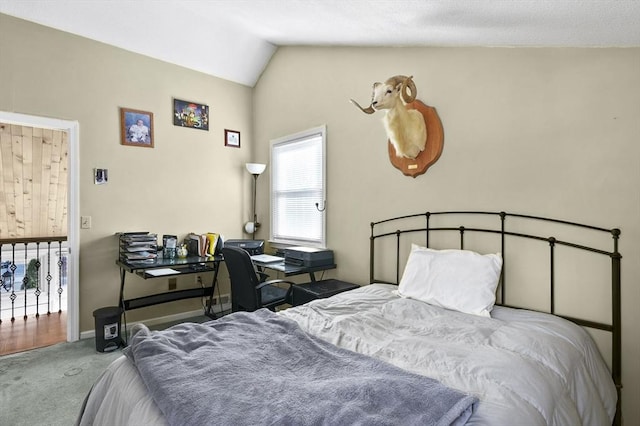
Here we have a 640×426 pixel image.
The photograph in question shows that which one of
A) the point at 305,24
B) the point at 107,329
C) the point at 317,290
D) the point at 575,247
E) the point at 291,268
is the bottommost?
the point at 107,329

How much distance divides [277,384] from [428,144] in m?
1.98

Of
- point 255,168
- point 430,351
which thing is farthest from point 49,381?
point 430,351

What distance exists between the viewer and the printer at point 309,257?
3.07m

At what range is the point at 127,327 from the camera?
3.46m

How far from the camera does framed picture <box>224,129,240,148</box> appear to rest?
419 cm

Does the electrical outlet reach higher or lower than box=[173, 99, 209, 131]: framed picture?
lower

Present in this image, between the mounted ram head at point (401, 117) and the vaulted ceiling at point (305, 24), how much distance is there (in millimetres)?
344

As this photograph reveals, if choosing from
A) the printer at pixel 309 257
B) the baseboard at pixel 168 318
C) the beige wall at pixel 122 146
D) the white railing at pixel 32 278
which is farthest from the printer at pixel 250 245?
the white railing at pixel 32 278

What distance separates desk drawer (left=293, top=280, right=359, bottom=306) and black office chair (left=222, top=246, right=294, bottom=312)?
9 cm

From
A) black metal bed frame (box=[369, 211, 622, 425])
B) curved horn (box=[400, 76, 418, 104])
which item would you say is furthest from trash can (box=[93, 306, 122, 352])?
curved horn (box=[400, 76, 418, 104])

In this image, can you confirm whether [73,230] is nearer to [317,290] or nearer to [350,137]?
[317,290]

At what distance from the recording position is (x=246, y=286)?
9.17 ft

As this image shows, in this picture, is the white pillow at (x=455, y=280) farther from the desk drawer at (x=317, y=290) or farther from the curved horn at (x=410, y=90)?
the curved horn at (x=410, y=90)

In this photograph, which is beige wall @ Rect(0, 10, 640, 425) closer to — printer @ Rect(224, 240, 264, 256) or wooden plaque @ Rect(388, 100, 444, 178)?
wooden plaque @ Rect(388, 100, 444, 178)
